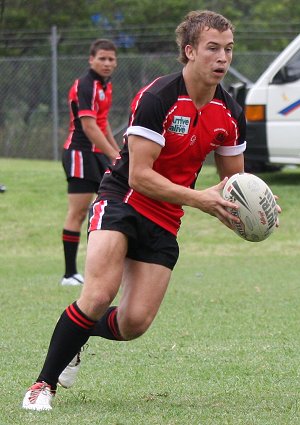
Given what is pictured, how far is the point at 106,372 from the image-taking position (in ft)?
20.4

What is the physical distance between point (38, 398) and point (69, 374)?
44cm

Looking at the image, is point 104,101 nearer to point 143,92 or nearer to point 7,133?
point 143,92

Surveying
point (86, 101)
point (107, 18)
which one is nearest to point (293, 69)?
point (86, 101)

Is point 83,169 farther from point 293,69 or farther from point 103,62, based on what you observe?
point 293,69

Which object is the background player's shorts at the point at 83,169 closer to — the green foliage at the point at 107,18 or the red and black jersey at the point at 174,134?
the red and black jersey at the point at 174,134

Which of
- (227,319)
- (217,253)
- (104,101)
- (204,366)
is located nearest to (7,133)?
(217,253)

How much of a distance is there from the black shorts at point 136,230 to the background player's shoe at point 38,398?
0.81 m

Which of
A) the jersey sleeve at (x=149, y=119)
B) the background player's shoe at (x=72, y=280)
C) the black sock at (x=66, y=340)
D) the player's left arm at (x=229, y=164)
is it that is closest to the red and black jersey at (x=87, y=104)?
the background player's shoe at (x=72, y=280)

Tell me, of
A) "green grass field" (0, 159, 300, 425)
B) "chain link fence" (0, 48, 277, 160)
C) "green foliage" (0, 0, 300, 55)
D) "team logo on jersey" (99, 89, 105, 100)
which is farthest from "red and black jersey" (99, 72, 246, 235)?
"green foliage" (0, 0, 300, 55)

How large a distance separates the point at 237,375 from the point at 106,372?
2.60 ft

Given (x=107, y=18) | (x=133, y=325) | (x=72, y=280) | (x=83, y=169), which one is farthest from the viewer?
(x=107, y=18)

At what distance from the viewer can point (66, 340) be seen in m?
5.19

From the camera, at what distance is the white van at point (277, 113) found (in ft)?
50.7

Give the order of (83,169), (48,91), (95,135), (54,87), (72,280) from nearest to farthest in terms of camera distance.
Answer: (95,135) < (83,169) < (72,280) < (54,87) < (48,91)
